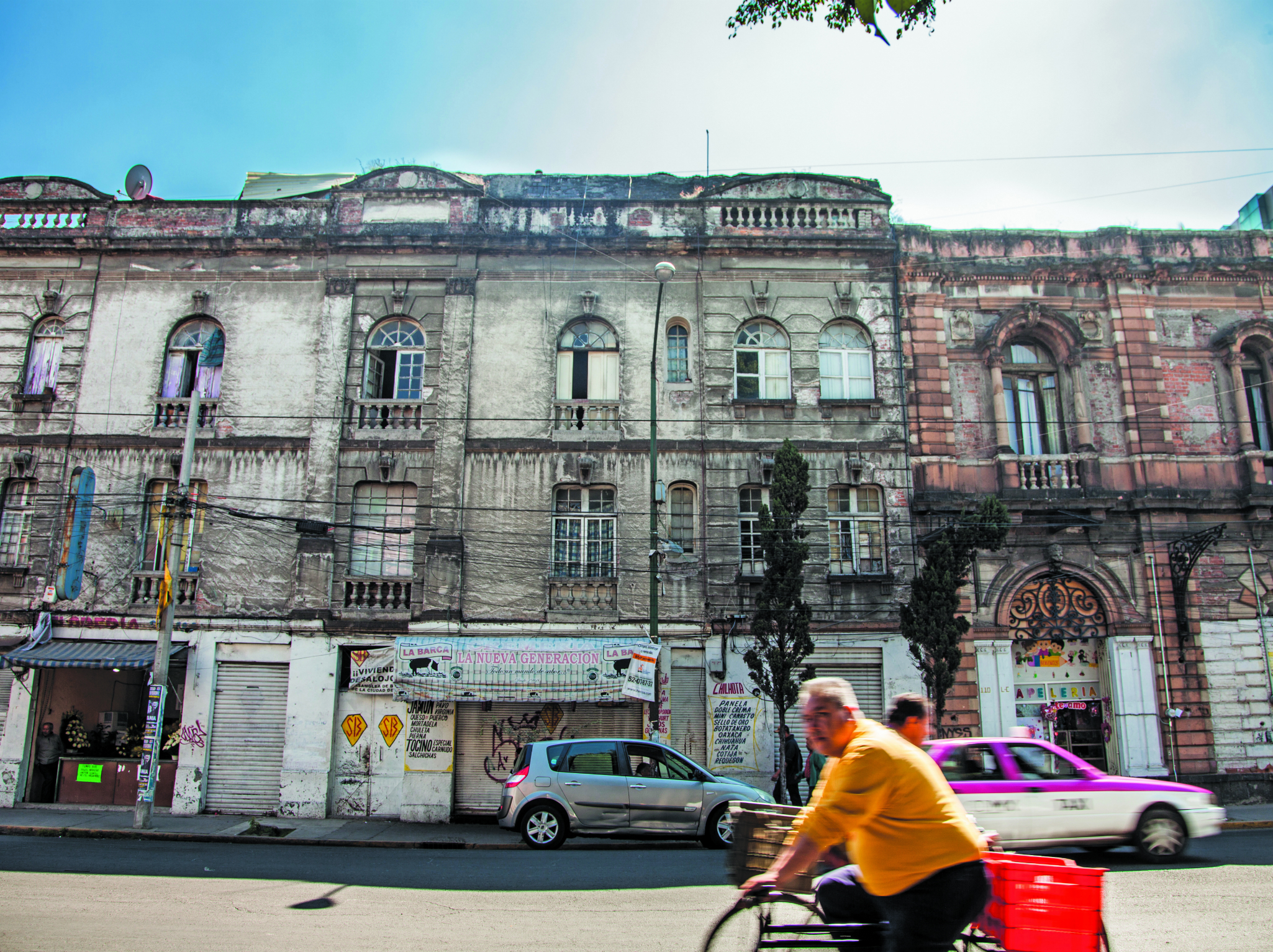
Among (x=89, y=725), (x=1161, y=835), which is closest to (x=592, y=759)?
(x=1161, y=835)

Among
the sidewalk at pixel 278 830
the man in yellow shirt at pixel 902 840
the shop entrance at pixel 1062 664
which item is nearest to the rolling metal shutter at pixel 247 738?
the sidewalk at pixel 278 830

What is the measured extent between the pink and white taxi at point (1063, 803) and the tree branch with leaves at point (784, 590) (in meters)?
5.10

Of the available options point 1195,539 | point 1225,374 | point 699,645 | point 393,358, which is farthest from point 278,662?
point 1225,374

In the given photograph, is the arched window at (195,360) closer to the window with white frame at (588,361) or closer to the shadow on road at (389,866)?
the window with white frame at (588,361)

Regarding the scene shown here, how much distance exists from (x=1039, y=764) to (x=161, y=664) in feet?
46.4

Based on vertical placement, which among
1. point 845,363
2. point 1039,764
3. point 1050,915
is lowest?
point 1050,915

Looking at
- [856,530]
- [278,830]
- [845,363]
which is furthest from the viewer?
[845,363]

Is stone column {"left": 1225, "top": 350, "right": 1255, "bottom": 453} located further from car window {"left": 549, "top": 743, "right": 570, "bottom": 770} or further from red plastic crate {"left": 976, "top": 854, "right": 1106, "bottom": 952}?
red plastic crate {"left": 976, "top": 854, "right": 1106, "bottom": 952}

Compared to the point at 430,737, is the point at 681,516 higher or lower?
higher

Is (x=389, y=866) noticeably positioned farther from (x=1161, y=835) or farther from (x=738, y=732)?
(x=1161, y=835)

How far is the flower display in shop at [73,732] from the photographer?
17.6 metres

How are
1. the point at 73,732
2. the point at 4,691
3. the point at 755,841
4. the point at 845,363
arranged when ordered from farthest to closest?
the point at 845,363 → the point at 73,732 → the point at 4,691 → the point at 755,841

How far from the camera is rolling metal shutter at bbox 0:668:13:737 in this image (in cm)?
1727

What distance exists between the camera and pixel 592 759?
43.0 feet
